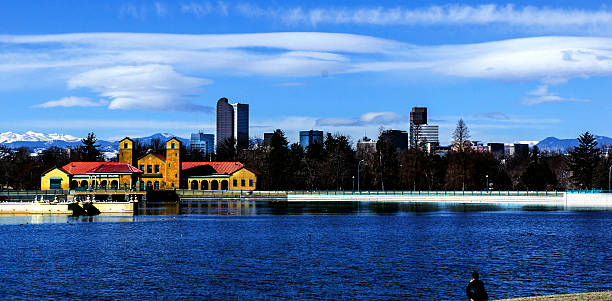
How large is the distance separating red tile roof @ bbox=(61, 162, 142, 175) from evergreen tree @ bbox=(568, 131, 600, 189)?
92.8 meters

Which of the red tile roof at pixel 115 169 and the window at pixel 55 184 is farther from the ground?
the red tile roof at pixel 115 169

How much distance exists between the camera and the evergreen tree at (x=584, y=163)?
153 meters

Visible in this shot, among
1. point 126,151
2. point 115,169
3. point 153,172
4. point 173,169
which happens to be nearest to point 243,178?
point 173,169

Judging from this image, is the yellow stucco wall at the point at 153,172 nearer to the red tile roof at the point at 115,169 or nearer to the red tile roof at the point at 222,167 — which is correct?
the red tile roof at the point at 115,169

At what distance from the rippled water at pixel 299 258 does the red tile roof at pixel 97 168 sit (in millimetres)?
68094

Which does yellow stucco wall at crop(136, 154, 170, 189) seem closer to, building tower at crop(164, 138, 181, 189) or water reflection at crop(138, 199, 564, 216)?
building tower at crop(164, 138, 181, 189)

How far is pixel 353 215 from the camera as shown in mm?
94875

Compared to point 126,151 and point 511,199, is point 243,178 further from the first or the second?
point 511,199

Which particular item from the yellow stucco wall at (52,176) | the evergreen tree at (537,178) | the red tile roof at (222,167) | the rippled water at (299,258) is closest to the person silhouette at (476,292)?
the rippled water at (299,258)

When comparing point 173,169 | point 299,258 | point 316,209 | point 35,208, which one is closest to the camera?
point 299,258

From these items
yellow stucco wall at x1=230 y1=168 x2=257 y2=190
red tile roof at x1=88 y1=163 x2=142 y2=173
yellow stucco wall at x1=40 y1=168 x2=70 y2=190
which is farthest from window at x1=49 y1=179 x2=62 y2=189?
yellow stucco wall at x1=230 y1=168 x2=257 y2=190

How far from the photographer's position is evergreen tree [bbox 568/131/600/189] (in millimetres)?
152625

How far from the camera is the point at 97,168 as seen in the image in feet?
488

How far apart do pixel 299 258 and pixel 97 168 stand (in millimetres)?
109441
